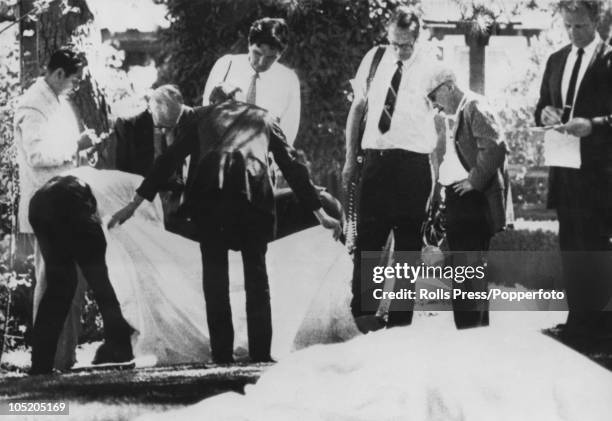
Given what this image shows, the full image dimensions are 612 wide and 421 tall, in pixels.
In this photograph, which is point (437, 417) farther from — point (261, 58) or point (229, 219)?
point (261, 58)

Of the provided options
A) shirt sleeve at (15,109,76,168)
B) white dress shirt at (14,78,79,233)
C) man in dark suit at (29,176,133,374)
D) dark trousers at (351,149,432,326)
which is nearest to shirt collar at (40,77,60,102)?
white dress shirt at (14,78,79,233)

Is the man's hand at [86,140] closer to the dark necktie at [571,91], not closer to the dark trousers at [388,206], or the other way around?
the dark trousers at [388,206]

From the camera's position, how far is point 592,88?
571cm

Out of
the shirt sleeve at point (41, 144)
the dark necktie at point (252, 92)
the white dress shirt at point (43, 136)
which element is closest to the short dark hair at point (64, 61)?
the white dress shirt at point (43, 136)

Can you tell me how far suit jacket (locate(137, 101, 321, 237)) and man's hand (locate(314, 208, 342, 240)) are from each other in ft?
0.96

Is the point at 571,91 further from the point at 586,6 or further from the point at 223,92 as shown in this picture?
the point at 223,92

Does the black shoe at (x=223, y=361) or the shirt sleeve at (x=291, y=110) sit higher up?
the shirt sleeve at (x=291, y=110)

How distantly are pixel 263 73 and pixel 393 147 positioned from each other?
0.93 metres

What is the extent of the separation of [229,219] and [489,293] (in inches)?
66.5

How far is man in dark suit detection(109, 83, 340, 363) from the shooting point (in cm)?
550

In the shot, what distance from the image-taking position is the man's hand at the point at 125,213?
5516mm

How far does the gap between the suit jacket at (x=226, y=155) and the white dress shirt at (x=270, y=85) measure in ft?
0.19

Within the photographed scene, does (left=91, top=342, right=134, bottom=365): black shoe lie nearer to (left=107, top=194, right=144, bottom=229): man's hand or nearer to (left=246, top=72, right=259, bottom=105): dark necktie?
(left=107, top=194, right=144, bottom=229): man's hand

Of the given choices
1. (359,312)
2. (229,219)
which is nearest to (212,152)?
(229,219)
